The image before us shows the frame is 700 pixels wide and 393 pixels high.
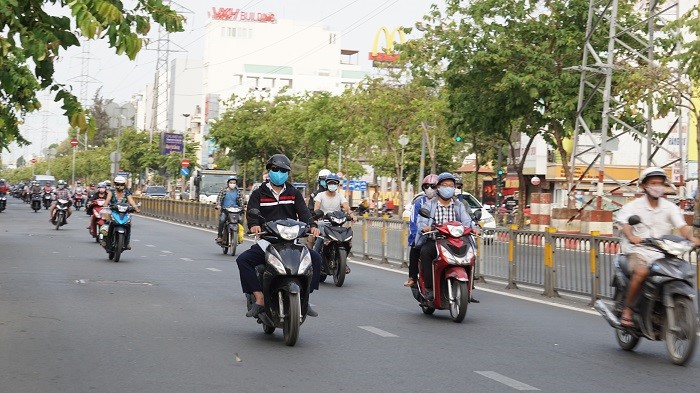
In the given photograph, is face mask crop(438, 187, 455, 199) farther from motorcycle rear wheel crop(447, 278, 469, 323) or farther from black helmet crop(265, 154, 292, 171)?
black helmet crop(265, 154, 292, 171)

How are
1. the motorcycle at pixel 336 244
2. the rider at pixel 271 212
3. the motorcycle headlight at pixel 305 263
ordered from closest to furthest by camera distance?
the motorcycle headlight at pixel 305 263, the rider at pixel 271 212, the motorcycle at pixel 336 244

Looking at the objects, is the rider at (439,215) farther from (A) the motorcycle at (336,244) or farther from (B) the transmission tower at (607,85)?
(B) the transmission tower at (607,85)

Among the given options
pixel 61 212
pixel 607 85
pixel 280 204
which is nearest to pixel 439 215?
pixel 280 204

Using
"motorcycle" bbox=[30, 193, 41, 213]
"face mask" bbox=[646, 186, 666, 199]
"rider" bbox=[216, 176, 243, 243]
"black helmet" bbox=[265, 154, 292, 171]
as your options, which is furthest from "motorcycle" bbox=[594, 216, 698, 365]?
"motorcycle" bbox=[30, 193, 41, 213]

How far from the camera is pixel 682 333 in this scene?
965cm

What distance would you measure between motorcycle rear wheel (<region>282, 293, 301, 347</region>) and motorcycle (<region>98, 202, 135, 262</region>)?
478 inches

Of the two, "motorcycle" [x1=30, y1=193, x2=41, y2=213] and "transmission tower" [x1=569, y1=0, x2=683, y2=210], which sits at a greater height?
"transmission tower" [x1=569, y1=0, x2=683, y2=210]

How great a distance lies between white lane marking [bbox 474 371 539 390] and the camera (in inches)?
337

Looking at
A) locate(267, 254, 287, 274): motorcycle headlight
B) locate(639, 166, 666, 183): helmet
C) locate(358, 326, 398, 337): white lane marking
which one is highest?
locate(639, 166, 666, 183): helmet

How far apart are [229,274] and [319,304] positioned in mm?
5283

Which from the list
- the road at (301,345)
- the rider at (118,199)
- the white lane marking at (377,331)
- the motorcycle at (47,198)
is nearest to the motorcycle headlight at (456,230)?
the road at (301,345)

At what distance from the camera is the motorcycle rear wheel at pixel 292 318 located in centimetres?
1025

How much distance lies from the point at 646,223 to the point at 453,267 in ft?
9.61

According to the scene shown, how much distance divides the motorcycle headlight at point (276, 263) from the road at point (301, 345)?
699 mm
